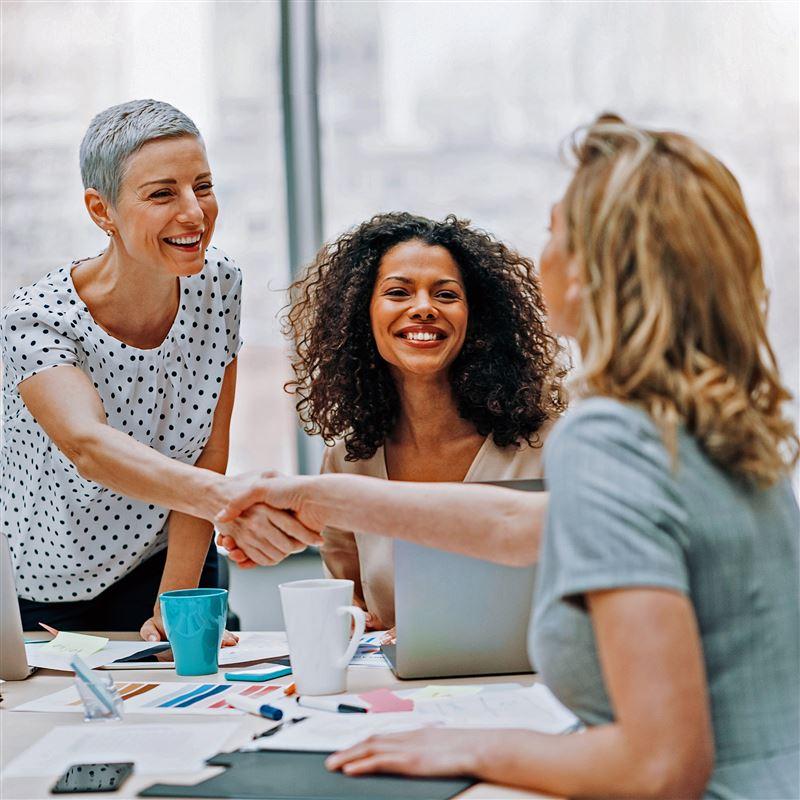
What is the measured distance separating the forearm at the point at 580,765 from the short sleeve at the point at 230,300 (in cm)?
141

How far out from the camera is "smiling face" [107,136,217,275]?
2.09 metres

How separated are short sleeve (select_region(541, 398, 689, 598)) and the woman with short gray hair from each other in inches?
43.1

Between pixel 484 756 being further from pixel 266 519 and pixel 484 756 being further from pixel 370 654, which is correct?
pixel 266 519

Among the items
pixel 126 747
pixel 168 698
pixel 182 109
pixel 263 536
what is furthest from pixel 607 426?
pixel 182 109

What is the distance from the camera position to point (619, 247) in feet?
3.48

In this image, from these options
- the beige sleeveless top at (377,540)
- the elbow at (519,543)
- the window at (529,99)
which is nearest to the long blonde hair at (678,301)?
the elbow at (519,543)

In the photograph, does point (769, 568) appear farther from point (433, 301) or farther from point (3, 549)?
point (433, 301)

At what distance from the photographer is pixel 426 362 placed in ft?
7.45

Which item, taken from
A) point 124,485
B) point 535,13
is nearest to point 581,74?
point 535,13

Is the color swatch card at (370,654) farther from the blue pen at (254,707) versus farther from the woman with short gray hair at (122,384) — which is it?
the woman with short gray hair at (122,384)

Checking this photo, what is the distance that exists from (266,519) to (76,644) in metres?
0.42

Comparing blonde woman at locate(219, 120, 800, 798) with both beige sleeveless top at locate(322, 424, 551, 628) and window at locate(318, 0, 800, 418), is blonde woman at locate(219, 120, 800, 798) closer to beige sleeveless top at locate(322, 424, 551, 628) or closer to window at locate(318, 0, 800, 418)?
beige sleeveless top at locate(322, 424, 551, 628)

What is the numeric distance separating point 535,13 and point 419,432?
1.94 metres

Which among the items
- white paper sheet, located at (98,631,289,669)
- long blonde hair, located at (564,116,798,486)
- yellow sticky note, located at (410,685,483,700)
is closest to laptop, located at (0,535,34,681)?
white paper sheet, located at (98,631,289,669)
